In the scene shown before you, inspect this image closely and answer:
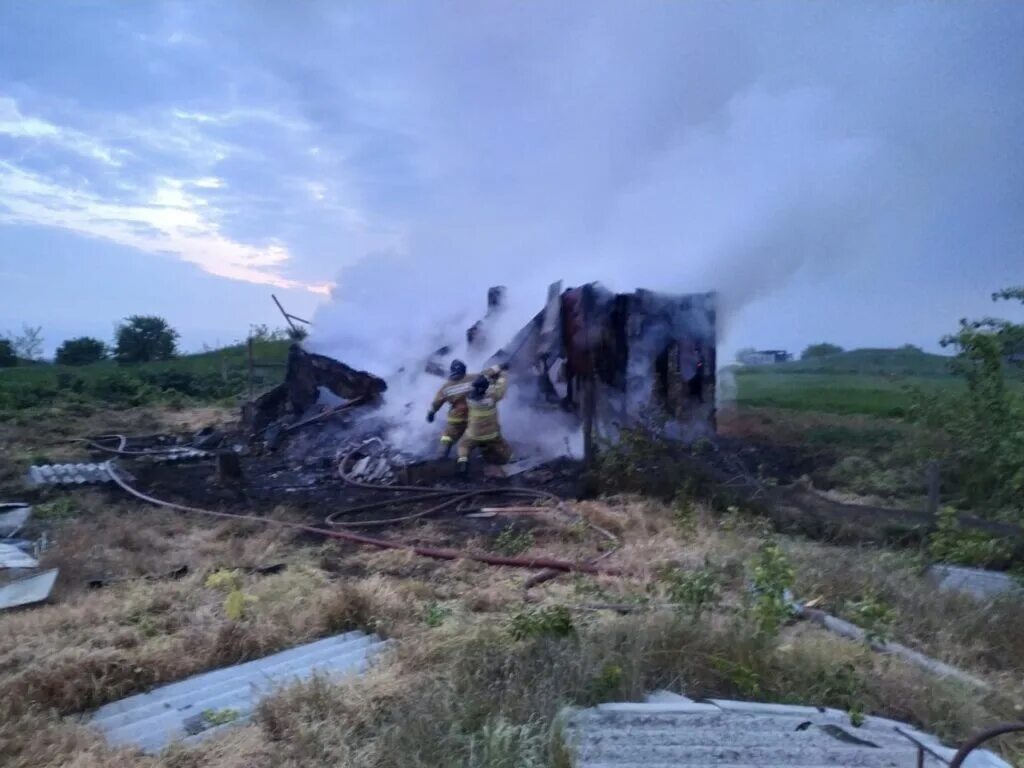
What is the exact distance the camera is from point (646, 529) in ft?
27.4

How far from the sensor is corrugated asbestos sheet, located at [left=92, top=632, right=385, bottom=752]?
409 centimetres

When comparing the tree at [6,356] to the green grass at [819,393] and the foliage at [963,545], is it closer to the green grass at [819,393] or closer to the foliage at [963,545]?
the green grass at [819,393]

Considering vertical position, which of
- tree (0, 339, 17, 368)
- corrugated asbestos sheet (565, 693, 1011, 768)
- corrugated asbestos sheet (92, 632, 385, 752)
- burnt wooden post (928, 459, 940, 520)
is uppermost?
tree (0, 339, 17, 368)

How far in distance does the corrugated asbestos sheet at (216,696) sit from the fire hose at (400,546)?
2068 millimetres

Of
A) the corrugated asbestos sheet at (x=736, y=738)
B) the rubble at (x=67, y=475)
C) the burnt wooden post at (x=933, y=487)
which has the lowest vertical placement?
the corrugated asbestos sheet at (x=736, y=738)

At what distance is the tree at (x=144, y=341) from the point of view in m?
31.0

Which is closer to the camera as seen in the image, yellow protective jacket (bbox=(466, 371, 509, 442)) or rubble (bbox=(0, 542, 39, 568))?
rubble (bbox=(0, 542, 39, 568))

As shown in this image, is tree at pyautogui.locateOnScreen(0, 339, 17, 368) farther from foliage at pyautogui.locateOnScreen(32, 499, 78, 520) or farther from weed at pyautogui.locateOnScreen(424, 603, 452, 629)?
weed at pyautogui.locateOnScreen(424, 603, 452, 629)

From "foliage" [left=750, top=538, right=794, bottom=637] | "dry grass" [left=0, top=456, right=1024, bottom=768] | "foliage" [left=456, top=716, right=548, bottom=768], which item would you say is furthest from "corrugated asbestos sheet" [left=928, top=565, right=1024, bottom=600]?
"foliage" [left=456, top=716, right=548, bottom=768]

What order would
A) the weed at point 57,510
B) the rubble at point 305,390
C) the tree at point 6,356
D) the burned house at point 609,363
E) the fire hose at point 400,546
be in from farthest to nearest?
the tree at point 6,356
the rubble at point 305,390
the burned house at point 609,363
the weed at point 57,510
the fire hose at point 400,546

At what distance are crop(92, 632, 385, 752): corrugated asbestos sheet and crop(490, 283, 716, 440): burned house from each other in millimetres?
7731

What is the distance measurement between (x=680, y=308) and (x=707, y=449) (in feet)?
10.5

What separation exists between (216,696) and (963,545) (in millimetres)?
5103

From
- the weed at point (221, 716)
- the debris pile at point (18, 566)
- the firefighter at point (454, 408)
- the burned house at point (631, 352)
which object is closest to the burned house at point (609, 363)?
the burned house at point (631, 352)
